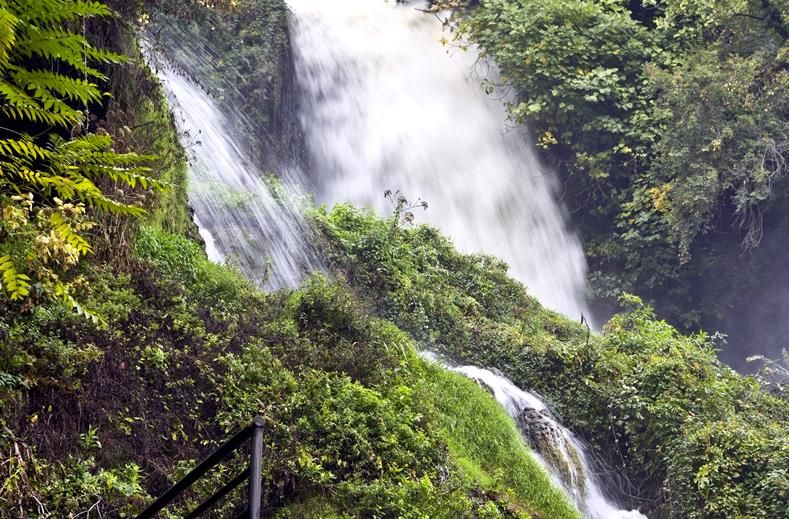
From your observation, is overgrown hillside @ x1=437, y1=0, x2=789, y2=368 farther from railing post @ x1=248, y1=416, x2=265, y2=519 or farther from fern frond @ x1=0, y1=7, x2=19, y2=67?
railing post @ x1=248, y1=416, x2=265, y2=519

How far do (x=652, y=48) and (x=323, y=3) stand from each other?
289 inches

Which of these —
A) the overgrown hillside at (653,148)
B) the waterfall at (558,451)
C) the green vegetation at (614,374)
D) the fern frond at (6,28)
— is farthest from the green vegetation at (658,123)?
the fern frond at (6,28)

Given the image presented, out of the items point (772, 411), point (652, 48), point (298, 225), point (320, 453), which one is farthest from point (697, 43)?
point (320, 453)

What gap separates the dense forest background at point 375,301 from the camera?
513 cm

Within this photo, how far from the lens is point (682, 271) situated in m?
18.7

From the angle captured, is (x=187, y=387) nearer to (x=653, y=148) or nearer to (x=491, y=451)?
(x=491, y=451)

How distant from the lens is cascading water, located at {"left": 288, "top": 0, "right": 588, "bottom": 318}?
1770 centimetres

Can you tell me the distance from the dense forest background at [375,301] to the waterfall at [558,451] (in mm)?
523

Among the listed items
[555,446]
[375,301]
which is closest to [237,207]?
[375,301]

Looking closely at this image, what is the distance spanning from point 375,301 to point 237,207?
7.44 ft

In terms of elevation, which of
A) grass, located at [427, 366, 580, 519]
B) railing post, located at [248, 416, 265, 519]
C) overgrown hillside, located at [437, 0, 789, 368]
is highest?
overgrown hillside, located at [437, 0, 789, 368]

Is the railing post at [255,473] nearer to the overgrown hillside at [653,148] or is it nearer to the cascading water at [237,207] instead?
the cascading water at [237,207]

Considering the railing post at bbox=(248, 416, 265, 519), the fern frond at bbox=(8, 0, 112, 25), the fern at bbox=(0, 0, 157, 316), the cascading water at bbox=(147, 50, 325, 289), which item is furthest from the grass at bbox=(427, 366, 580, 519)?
the railing post at bbox=(248, 416, 265, 519)

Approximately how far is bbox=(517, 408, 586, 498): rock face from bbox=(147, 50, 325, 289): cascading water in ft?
10.6
